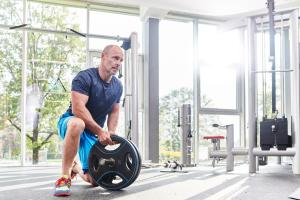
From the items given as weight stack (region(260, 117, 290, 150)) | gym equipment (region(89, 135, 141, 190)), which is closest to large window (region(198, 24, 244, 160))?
weight stack (region(260, 117, 290, 150))

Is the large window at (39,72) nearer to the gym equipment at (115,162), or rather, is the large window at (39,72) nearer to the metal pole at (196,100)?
the metal pole at (196,100)

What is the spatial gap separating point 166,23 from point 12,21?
2.80 meters

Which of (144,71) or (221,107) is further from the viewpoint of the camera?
(221,107)

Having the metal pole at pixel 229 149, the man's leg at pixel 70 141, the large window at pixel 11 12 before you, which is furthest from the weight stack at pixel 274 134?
the large window at pixel 11 12

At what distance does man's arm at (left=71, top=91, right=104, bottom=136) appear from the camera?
7.06ft

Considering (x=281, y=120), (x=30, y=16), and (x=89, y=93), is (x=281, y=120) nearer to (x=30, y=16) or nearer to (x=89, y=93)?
(x=89, y=93)

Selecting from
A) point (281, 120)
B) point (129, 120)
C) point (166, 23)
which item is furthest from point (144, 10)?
point (281, 120)

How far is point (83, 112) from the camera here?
217 centimetres

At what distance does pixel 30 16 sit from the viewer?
614cm

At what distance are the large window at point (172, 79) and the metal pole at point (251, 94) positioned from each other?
10.0 feet

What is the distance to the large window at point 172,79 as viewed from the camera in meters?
6.82

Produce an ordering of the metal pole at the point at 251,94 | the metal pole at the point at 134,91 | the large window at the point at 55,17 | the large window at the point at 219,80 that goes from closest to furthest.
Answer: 1. the metal pole at the point at 251,94
2. the metal pole at the point at 134,91
3. the large window at the point at 55,17
4. the large window at the point at 219,80

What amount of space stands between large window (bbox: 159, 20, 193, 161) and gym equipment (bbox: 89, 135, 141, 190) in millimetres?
4530

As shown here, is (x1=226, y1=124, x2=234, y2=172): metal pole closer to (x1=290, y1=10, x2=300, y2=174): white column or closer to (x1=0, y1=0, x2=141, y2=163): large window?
(x1=290, y1=10, x2=300, y2=174): white column
